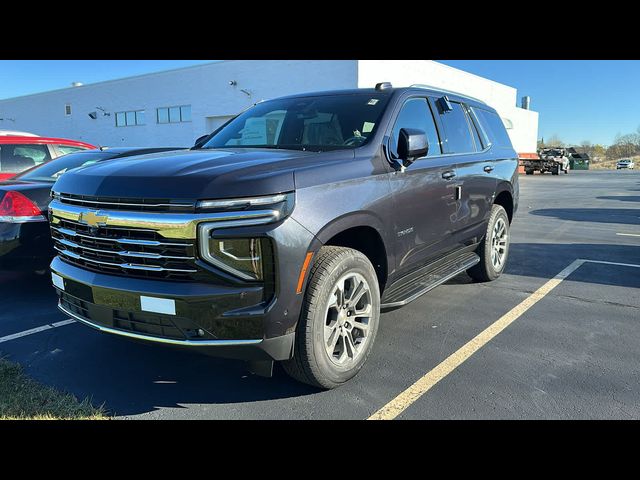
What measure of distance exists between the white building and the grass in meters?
19.5

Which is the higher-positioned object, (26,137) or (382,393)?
(26,137)

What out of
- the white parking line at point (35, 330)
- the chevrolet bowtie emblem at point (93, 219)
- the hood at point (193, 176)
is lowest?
the white parking line at point (35, 330)

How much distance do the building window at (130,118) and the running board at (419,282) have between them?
104 ft

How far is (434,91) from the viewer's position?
4691 mm

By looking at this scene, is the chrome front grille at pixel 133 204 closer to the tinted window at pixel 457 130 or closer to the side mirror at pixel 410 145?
the side mirror at pixel 410 145

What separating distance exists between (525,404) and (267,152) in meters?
2.37

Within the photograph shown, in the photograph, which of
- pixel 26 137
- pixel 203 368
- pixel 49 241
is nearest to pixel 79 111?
pixel 26 137

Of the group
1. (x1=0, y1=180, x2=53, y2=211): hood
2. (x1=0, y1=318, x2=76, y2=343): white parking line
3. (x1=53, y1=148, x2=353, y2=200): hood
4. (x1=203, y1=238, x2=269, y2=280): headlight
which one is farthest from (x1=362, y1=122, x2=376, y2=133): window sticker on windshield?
(x1=0, y1=180, x2=53, y2=211): hood

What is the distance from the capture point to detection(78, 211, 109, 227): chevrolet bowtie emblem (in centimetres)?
284

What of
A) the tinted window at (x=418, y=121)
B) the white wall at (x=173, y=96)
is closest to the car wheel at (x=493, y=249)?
the tinted window at (x=418, y=121)

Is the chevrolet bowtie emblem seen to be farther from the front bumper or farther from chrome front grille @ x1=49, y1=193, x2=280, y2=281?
the front bumper

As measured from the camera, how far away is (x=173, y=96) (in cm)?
3064

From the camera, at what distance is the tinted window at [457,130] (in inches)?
186
